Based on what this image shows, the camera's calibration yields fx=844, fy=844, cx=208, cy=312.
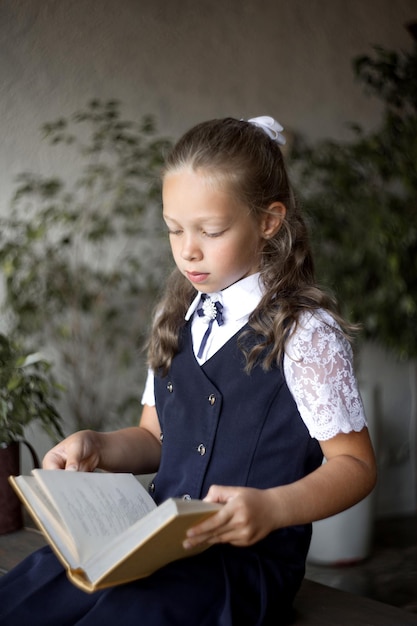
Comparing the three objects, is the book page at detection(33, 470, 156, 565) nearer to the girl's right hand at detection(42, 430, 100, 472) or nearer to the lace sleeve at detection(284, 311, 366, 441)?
the girl's right hand at detection(42, 430, 100, 472)

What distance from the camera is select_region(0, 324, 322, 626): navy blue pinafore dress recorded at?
49.3 inches

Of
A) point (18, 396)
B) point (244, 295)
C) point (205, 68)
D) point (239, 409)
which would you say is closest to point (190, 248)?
point (244, 295)

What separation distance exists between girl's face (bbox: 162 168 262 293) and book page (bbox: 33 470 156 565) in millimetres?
381

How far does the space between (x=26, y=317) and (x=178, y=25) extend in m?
1.39

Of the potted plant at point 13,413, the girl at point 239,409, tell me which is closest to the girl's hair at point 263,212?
the girl at point 239,409

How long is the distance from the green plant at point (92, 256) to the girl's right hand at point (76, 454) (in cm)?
163

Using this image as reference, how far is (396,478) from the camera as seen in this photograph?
439 centimetres

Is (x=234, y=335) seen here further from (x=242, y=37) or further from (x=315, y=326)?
(x=242, y=37)

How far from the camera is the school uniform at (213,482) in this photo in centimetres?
125

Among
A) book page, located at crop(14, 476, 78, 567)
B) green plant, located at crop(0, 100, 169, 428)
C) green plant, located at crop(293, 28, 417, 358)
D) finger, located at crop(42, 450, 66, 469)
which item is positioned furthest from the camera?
green plant, located at crop(293, 28, 417, 358)

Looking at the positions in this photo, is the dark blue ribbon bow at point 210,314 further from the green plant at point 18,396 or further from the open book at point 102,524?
the green plant at point 18,396

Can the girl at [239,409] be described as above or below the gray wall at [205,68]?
below

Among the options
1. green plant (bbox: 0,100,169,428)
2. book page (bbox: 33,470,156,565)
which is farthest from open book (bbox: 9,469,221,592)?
green plant (bbox: 0,100,169,428)

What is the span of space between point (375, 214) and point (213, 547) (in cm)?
233
